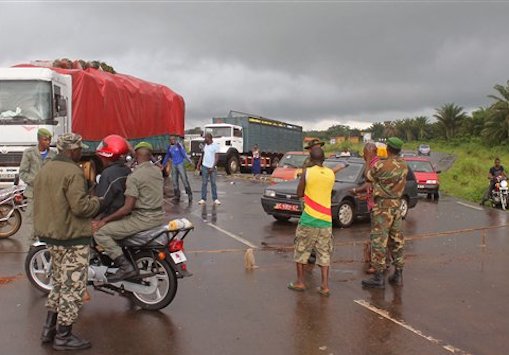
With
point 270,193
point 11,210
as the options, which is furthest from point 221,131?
point 11,210

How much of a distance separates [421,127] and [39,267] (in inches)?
4293

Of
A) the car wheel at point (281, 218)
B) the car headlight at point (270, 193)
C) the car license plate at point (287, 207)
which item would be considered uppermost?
the car headlight at point (270, 193)

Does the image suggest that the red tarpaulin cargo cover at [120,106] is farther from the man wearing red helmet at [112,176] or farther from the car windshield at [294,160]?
the man wearing red helmet at [112,176]

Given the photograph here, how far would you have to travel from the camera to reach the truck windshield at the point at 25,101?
12.9 meters

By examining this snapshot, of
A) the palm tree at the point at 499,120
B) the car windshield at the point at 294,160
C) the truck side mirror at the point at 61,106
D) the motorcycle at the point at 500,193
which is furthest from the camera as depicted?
the palm tree at the point at 499,120

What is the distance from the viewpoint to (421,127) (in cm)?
10806

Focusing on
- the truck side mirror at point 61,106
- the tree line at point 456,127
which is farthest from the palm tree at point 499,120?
the truck side mirror at point 61,106

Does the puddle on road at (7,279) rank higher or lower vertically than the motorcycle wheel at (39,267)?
lower

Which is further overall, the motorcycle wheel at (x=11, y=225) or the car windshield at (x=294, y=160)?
the car windshield at (x=294, y=160)

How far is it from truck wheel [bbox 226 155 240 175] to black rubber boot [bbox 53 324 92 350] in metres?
24.1

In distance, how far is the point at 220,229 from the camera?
34.5ft

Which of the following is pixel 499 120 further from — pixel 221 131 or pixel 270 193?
pixel 270 193

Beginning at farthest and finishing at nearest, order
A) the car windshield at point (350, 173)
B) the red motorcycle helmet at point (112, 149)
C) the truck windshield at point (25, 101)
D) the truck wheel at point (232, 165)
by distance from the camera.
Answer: the truck wheel at point (232, 165) < the truck windshield at point (25, 101) < the car windshield at point (350, 173) < the red motorcycle helmet at point (112, 149)

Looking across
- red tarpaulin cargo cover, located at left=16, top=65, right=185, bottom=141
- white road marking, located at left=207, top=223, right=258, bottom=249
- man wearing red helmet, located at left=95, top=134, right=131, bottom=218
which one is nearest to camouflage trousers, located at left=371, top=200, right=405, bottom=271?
white road marking, located at left=207, top=223, right=258, bottom=249
